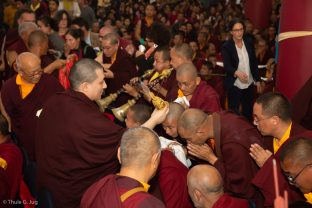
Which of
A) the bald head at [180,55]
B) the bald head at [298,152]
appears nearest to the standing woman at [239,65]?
the bald head at [180,55]

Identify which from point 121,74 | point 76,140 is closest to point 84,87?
point 76,140

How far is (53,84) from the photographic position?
14.5 ft

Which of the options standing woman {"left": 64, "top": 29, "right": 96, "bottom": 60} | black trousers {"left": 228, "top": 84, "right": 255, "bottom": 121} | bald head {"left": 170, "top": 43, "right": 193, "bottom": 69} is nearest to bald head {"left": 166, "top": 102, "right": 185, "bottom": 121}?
bald head {"left": 170, "top": 43, "right": 193, "bottom": 69}

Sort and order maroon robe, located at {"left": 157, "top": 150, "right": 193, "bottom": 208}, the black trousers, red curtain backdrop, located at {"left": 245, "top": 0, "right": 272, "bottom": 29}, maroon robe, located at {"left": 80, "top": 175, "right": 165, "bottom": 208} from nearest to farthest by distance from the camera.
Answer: maroon robe, located at {"left": 80, "top": 175, "right": 165, "bottom": 208} < maroon robe, located at {"left": 157, "top": 150, "right": 193, "bottom": 208} < the black trousers < red curtain backdrop, located at {"left": 245, "top": 0, "right": 272, "bottom": 29}

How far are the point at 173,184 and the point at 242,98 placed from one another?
347 centimetres

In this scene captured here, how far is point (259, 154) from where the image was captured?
312 cm

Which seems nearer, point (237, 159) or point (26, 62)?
point (237, 159)

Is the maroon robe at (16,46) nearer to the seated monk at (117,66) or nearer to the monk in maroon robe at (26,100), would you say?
the seated monk at (117,66)

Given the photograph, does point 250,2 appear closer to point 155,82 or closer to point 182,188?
point 155,82

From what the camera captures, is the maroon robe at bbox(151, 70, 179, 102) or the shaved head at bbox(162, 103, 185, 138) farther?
the maroon robe at bbox(151, 70, 179, 102)

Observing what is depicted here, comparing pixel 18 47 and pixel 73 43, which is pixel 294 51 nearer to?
pixel 73 43

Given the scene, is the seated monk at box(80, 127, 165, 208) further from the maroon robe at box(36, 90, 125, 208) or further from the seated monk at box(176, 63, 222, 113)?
the seated monk at box(176, 63, 222, 113)

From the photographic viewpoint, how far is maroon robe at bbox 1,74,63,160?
4.34 meters

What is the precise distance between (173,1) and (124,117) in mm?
10985
